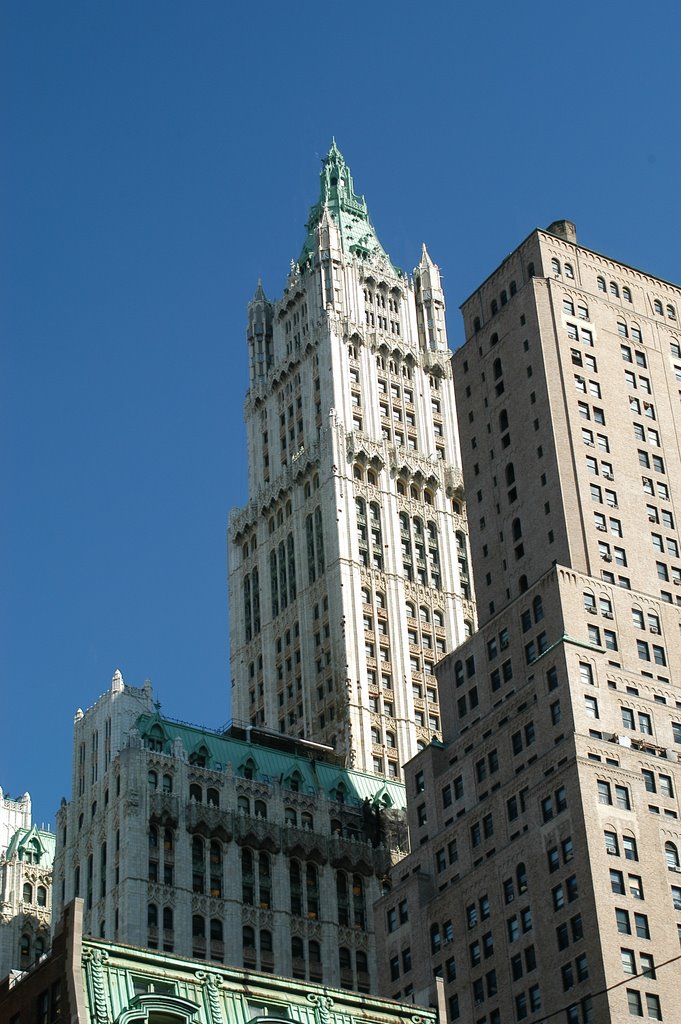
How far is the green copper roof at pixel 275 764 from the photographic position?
16825 centimetres

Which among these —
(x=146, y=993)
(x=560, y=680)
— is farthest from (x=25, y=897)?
(x=146, y=993)

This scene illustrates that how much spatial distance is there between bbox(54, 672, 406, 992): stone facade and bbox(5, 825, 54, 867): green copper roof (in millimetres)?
19414

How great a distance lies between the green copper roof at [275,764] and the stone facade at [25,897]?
22048 millimetres

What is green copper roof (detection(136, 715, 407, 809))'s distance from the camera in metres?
168

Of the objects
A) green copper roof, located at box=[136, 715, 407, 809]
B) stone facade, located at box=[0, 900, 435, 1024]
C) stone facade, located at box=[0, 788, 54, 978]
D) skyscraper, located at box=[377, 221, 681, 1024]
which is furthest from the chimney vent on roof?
stone facade, located at box=[0, 900, 435, 1024]

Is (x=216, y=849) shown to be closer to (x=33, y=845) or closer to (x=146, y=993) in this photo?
(x=33, y=845)

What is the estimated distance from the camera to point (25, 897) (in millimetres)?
181250

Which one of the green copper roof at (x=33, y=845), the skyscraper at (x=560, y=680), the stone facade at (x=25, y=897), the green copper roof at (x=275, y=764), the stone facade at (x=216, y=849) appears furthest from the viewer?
the green copper roof at (x=33, y=845)

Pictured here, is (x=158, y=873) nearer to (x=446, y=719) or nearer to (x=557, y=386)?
(x=446, y=719)

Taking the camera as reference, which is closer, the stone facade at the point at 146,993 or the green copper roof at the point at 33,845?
the stone facade at the point at 146,993

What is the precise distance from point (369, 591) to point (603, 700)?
55.5 metres

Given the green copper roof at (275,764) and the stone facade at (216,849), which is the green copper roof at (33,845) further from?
the green copper roof at (275,764)

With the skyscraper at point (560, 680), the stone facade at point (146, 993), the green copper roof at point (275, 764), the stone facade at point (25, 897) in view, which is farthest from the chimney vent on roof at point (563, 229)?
the stone facade at point (146, 993)

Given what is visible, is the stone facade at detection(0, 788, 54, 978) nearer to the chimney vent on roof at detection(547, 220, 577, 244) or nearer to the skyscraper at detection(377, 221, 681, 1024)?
the skyscraper at detection(377, 221, 681, 1024)
